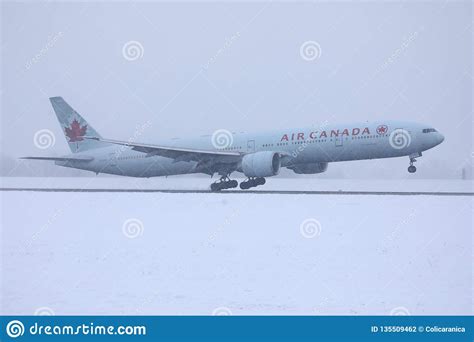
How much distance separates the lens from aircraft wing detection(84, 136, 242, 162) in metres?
31.8

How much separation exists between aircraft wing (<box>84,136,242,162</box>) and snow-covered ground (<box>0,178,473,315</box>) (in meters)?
13.7

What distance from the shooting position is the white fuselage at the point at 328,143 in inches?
1185

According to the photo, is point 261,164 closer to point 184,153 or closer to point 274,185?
point 184,153

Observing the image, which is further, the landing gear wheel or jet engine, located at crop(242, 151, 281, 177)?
the landing gear wheel

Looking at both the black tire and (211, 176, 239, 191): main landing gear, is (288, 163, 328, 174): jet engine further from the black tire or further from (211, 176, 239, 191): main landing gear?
the black tire

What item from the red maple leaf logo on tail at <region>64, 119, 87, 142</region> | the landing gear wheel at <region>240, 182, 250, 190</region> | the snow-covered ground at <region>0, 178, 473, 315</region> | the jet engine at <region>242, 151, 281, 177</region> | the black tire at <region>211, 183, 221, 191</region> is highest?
the red maple leaf logo on tail at <region>64, 119, 87, 142</region>

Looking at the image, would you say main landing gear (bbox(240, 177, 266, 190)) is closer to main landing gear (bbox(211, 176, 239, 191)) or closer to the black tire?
main landing gear (bbox(211, 176, 239, 191))

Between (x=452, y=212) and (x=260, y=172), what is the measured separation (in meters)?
11.9

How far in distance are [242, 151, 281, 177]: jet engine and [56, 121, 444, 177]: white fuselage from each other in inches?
43.7

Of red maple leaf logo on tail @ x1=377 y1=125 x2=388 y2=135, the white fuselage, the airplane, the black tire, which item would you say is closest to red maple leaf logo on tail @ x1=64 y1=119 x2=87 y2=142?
the airplane

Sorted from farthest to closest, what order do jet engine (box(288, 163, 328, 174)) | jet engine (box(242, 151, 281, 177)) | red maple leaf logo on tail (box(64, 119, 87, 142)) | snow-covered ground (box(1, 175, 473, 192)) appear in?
1. snow-covered ground (box(1, 175, 473, 192))
2. red maple leaf logo on tail (box(64, 119, 87, 142))
3. jet engine (box(288, 163, 328, 174))
4. jet engine (box(242, 151, 281, 177))

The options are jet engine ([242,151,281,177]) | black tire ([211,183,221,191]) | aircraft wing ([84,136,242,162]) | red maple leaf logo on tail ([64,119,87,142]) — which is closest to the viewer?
jet engine ([242,151,281,177])

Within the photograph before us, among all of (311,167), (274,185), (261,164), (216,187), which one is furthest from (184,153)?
(274,185)

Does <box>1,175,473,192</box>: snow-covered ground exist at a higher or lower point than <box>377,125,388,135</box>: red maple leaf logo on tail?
higher
